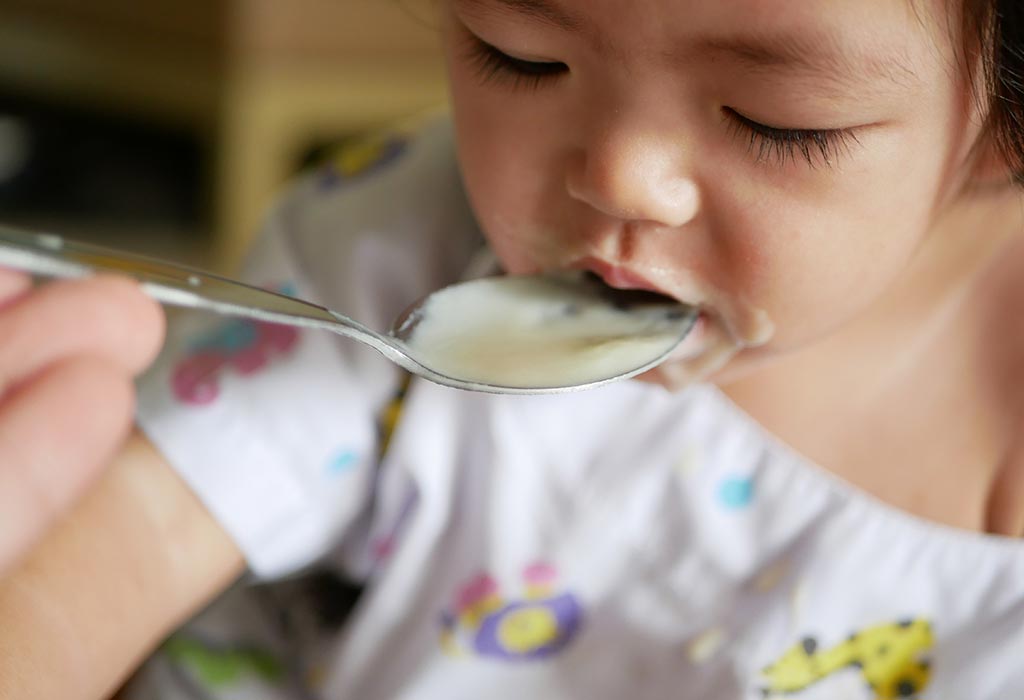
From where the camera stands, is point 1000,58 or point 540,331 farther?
point 540,331

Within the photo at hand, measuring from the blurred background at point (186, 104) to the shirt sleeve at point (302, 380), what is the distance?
2.67ft

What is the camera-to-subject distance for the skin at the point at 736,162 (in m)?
0.36

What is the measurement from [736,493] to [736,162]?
21 centimetres

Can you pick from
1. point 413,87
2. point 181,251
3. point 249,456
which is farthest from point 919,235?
point 181,251

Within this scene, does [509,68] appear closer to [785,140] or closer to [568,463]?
[785,140]

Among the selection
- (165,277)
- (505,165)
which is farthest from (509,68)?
(165,277)

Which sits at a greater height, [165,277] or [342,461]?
[165,277]

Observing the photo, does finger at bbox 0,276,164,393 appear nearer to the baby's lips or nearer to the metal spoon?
the metal spoon

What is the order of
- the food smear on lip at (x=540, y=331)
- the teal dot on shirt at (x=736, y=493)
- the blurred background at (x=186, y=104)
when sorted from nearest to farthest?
the food smear on lip at (x=540, y=331)
the teal dot on shirt at (x=736, y=493)
the blurred background at (x=186, y=104)

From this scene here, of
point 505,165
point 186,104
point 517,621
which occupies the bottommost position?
point 186,104

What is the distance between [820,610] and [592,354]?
6.8 inches

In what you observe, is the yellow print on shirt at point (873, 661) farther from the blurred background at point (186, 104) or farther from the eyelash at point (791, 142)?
the blurred background at point (186, 104)

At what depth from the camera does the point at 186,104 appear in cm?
171

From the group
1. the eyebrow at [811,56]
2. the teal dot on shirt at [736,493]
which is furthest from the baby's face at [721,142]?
the teal dot on shirt at [736,493]
